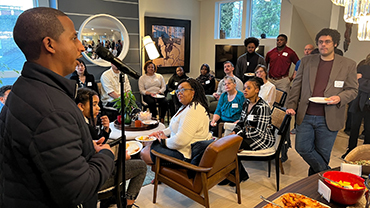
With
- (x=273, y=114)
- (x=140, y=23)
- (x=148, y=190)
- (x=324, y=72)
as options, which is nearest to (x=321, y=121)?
(x=324, y=72)

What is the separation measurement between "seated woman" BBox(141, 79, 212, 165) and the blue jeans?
879 mm

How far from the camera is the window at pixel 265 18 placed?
562 centimetres

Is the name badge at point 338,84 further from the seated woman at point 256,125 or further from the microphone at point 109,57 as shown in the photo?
the microphone at point 109,57

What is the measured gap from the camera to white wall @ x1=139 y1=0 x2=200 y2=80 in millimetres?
5888

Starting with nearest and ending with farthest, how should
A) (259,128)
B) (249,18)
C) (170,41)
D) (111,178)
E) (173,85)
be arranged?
(111,178) < (259,128) < (173,85) < (249,18) < (170,41)

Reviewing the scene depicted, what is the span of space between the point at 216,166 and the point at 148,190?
39.4 inches

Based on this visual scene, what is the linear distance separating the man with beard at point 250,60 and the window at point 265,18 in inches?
39.1

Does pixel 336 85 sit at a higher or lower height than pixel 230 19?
lower

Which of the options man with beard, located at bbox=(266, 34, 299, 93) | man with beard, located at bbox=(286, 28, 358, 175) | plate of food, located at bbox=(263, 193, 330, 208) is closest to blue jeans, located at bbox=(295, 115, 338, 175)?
man with beard, located at bbox=(286, 28, 358, 175)

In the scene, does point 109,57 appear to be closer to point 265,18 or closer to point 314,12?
point 314,12

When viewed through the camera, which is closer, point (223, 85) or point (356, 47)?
point (223, 85)

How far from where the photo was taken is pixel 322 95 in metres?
2.37

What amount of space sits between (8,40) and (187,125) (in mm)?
3697

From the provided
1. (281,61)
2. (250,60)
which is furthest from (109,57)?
(281,61)
